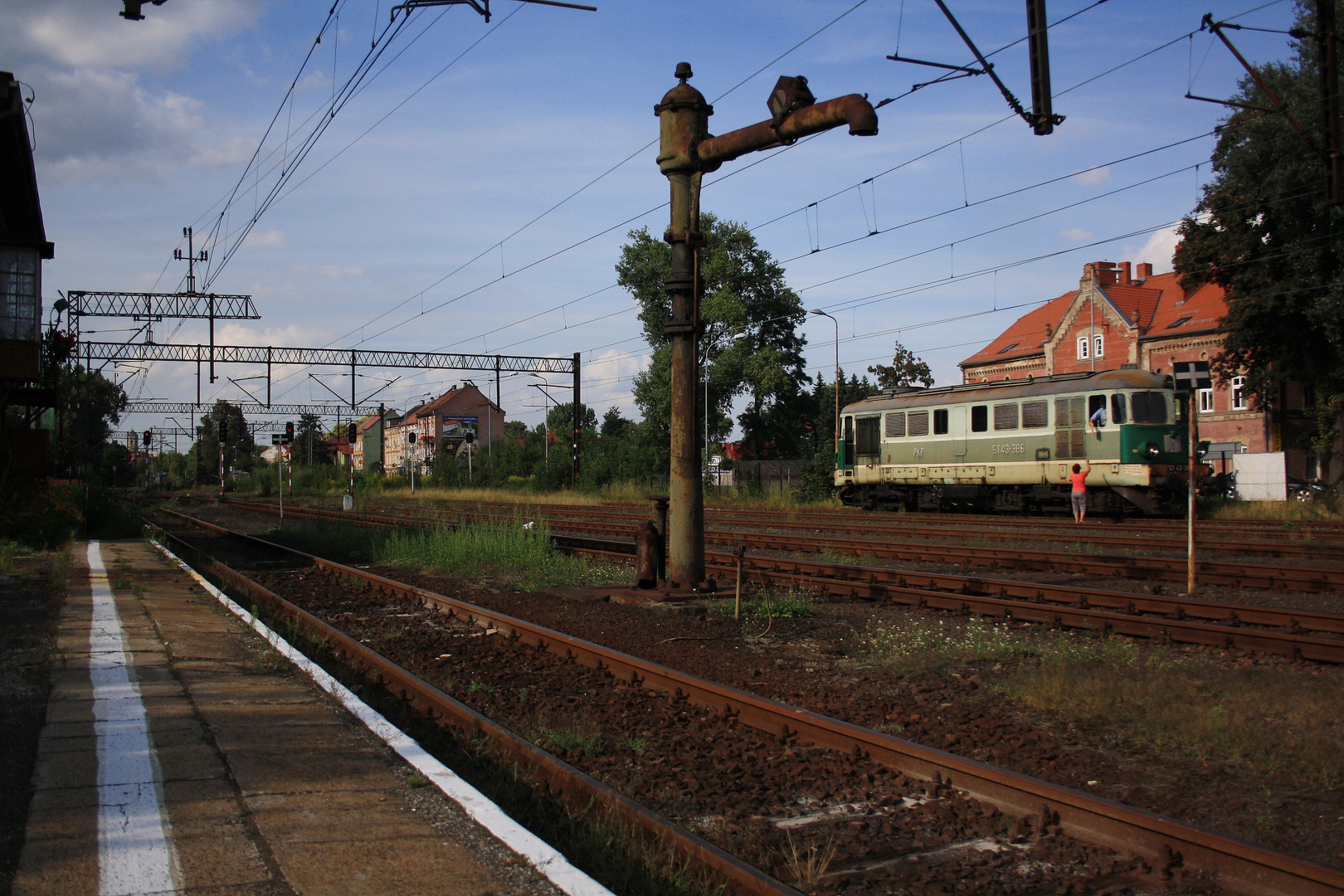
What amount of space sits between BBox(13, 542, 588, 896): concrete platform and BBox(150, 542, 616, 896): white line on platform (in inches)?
1.7

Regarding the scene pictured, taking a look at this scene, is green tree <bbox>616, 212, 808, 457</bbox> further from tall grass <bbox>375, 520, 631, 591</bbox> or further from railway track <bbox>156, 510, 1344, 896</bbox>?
railway track <bbox>156, 510, 1344, 896</bbox>

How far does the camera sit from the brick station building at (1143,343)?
4475cm

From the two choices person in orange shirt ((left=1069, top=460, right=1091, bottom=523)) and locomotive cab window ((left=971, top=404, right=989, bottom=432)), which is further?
locomotive cab window ((left=971, top=404, right=989, bottom=432))

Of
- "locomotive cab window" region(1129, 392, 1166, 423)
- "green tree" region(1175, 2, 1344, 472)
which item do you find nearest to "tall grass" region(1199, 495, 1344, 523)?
"locomotive cab window" region(1129, 392, 1166, 423)

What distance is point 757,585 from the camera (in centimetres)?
1238

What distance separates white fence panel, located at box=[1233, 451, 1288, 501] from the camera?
1247 inches

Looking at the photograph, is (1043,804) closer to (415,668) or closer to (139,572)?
(415,668)

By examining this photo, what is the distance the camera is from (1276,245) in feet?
99.2

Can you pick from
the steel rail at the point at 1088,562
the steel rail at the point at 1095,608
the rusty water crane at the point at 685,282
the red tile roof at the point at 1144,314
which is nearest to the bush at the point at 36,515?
the steel rail at the point at 1088,562

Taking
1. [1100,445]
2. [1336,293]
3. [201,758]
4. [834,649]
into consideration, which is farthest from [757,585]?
[1336,293]

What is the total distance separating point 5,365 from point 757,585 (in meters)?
18.1

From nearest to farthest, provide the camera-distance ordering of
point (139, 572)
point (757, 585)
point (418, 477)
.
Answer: point (757, 585), point (139, 572), point (418, 477)

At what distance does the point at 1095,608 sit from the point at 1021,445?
548 inches

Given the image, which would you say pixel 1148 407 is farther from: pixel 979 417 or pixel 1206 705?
pixel 1206 705
